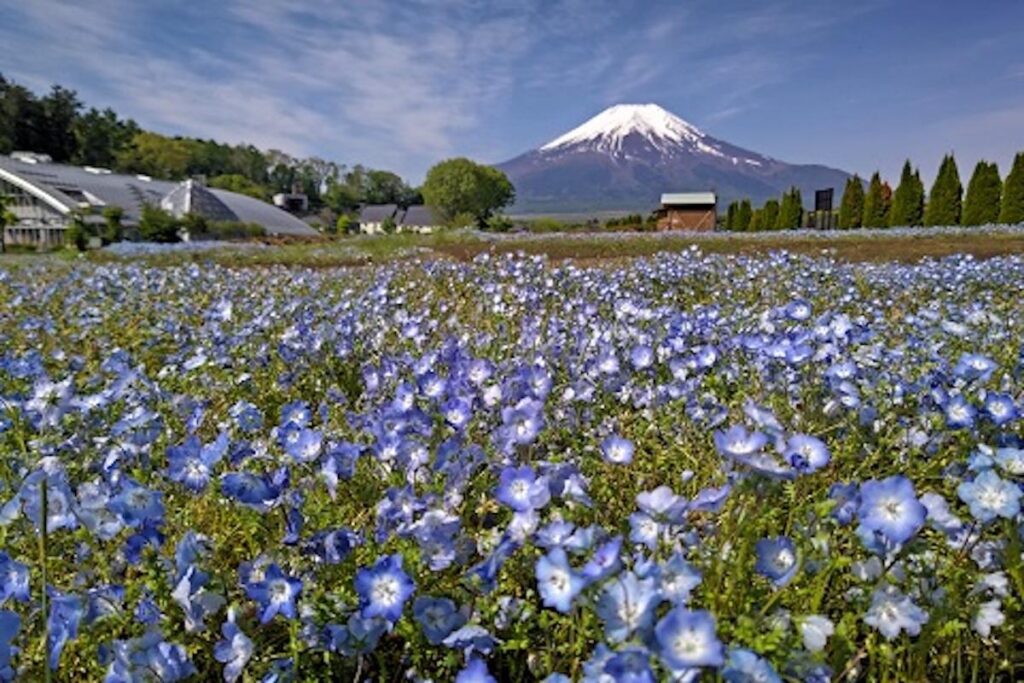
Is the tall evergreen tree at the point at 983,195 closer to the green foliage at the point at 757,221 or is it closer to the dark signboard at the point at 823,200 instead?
the green foliage at the point at 757,221

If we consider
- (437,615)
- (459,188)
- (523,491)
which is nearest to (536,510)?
(523,491)

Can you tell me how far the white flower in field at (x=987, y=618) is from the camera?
4.55ft

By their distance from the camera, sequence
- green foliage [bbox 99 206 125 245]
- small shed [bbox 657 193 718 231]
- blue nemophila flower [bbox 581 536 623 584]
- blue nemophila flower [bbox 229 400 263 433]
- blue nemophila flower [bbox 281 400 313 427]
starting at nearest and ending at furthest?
blue nemophila flower [bbox 581 536 623 584] → blue nemophila flower [bbox 281 400 313 427] → blue nemophila flower [bbox 229 400 263 433] → green foliage [bbox 99 206 125 245] → small shed [bbox 657 193 718 231]

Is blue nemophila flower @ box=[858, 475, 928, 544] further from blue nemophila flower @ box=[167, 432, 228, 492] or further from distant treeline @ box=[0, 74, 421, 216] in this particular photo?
distant treeline @ box=[0, 74, 421, 216]

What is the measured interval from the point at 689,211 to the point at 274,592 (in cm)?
5510

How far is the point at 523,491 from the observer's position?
1.56m

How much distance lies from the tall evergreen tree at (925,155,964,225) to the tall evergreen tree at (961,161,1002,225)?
827 millimetres

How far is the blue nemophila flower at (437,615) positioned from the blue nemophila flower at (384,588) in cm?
8

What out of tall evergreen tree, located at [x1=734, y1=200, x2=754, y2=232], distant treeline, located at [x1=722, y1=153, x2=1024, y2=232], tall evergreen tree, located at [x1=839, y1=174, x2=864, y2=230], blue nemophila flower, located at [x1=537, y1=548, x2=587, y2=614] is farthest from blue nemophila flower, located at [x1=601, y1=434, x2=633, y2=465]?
tall evergreen tree, located at [x1=734, y1=200, x2=754, y2=232]

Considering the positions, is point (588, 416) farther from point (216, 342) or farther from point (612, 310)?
point (216, 342)

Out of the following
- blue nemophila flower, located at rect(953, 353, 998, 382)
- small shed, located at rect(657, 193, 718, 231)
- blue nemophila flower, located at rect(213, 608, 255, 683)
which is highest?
small shed, located at rect(657, 193, 718, 231)

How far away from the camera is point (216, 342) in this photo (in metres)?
4.00

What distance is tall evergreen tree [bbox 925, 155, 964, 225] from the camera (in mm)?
29734

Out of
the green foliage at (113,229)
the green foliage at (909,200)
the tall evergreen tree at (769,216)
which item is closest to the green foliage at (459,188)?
the green foliage at (113,229)
